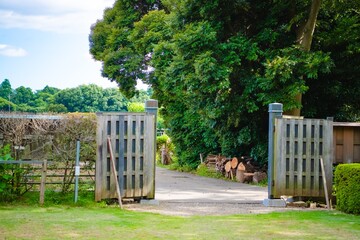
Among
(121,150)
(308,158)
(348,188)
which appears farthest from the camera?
(308,158)

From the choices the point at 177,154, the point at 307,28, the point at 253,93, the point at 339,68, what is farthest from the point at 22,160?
the point at 177,154

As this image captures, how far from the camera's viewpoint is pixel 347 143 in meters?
15.6

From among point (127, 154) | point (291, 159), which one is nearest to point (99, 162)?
point (127, 154)

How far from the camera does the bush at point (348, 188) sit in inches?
494

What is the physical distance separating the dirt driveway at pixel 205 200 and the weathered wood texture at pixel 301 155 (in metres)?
1.03

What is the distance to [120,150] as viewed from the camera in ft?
45.5

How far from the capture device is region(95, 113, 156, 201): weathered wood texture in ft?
44.7

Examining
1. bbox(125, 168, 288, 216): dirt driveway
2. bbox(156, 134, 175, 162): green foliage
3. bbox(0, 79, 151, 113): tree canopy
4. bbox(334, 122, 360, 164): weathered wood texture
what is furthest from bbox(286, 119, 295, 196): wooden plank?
bbox(0, 79, 151, 113): tree canopy

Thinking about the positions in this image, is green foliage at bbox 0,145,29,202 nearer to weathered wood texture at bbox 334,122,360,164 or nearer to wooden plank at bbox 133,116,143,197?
wooden plank at bbox 133,116,143,197

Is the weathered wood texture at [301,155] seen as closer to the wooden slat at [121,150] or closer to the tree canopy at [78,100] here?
the wooden slat at [121,150]

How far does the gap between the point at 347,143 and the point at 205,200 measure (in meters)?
4.28

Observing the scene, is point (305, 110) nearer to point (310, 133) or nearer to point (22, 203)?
point (310, 133)

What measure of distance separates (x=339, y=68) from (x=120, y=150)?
11.6m

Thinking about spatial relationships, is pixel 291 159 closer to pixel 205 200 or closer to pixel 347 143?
pixel 347 143
